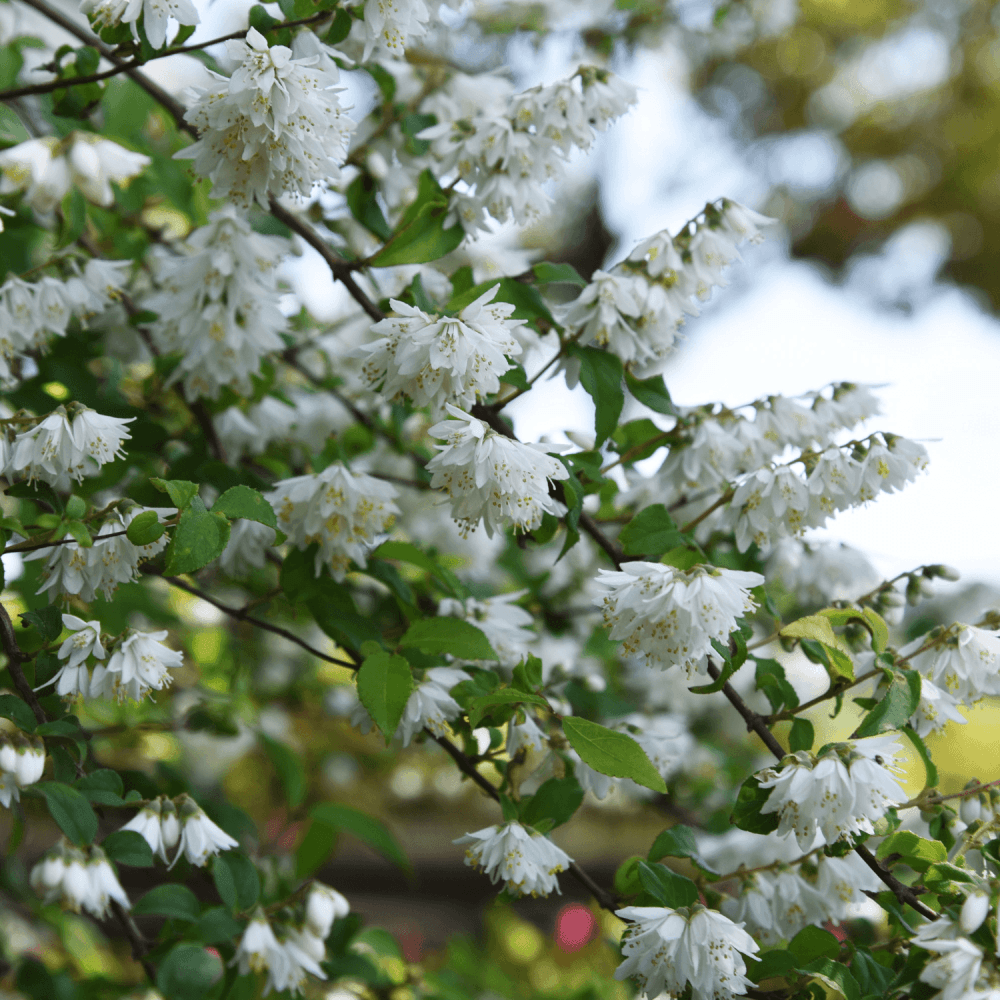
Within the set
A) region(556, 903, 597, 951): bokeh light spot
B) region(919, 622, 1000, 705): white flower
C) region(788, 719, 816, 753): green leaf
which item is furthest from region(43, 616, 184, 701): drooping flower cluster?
region(556, 903, 597, 951): bokeh light spot

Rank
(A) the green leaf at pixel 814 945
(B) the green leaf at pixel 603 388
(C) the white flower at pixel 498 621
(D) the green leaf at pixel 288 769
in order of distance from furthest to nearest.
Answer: (D) the green leaf at pixel 288 769 < (C) the white flower at pixel 498 621 < (B) the green leaf at pixel 603 388 < (A) the green leaf at pixel 814 945

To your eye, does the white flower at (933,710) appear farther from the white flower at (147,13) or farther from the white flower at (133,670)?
the white flower at (147,13)

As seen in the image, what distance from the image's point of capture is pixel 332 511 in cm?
121

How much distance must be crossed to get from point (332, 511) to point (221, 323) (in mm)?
399

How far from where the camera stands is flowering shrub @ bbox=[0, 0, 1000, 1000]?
98 cm

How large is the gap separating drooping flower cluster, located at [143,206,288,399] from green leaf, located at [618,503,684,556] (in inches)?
26.9

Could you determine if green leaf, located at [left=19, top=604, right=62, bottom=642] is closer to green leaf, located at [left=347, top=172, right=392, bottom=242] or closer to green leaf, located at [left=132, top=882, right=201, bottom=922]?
green leaf, located at [left=132, top=882, right=201, bottom=922]

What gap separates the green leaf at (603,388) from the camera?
116 centimetres

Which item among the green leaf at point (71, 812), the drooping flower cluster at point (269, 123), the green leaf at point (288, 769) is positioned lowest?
the green leaf at point (288, 769)

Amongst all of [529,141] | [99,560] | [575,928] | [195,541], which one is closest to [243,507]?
[195,541]

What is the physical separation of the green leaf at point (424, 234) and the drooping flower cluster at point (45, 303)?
1.53 ft

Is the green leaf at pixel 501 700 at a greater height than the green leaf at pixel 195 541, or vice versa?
the green leaf at pixel 195 541

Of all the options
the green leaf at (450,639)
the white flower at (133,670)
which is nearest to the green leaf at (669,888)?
the green leaf at (450,639)

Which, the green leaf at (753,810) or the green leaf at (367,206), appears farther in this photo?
the green leaf at (367,206)
